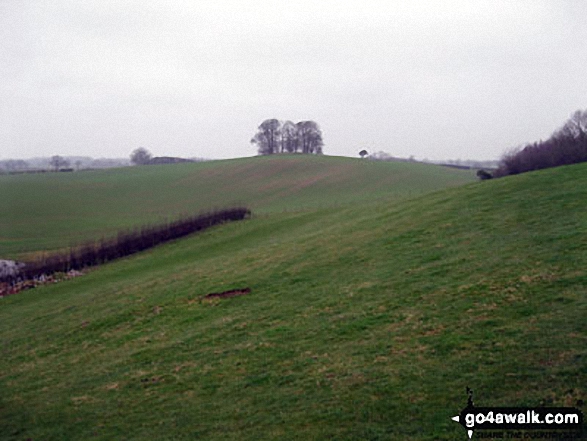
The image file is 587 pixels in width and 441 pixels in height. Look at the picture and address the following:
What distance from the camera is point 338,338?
36.3 ft

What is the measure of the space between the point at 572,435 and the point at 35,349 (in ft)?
50.9

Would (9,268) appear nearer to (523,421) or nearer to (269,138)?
(523,421)

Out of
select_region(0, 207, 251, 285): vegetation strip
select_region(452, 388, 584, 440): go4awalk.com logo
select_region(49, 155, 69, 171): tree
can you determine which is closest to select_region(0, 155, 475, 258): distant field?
select_region(0, 207, 251, 285): vegetation strip

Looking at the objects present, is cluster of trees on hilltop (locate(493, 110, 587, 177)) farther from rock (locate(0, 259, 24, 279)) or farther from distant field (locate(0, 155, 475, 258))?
rock (locate(0, 259, 24, 279))

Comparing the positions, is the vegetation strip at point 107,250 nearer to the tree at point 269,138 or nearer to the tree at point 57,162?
the tree at point 269,138

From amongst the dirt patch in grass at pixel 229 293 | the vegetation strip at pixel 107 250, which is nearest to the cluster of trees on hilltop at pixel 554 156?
the vegetation strip at pixel 107 250

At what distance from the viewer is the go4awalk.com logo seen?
6031 millimetres

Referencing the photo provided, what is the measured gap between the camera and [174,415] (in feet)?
29.8

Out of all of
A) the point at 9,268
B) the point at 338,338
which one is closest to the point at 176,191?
the point at 9,268

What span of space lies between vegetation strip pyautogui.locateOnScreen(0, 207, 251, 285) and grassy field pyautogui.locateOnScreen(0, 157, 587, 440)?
873cm

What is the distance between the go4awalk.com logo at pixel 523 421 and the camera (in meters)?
6.03

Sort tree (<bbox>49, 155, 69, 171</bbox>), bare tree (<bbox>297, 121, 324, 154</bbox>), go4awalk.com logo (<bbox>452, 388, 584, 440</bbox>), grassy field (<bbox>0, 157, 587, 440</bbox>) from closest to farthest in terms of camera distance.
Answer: go4awalk.com logo (<bbox>452, 388, 584, 440</bbox>)
grassy field (<bbox>0, 157, 587, 440</bbox>)
bare tree (<bbox>297, 121, 324, 154</bbox>)
tree (<bbox>49, 155, 69, 171</bbox>)

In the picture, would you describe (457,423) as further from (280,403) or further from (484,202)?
(484,202)

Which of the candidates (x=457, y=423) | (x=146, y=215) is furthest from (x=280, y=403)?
(x=146, y=215)
